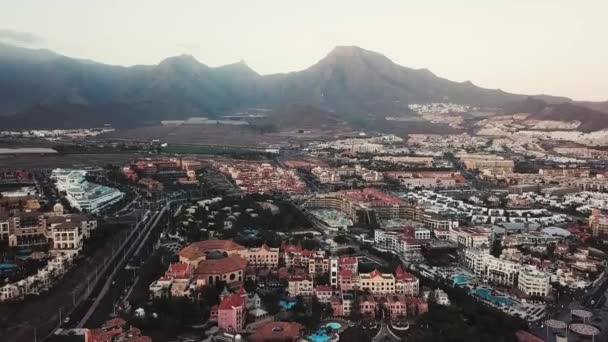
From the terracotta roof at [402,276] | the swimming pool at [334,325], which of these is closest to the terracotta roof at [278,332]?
the swimming pool at [334,325]

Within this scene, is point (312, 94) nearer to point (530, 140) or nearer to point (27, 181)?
point (530, 140)

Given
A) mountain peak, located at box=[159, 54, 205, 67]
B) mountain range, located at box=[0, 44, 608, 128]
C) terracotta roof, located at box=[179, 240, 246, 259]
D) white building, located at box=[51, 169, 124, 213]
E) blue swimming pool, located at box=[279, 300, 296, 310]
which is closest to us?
blue swimming pool, located at box=[279, 300, 296, 310]

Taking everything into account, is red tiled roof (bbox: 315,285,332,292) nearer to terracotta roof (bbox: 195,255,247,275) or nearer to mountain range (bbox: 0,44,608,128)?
terracotta roof (bbox: 195,255,247,275)

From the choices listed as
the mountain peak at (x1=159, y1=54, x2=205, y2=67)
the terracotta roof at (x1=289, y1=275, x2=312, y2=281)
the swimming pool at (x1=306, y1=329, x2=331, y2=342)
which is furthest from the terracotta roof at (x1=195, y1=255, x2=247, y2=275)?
the mountain peak at (x1=159, y1=54, x2=205, y2=67)

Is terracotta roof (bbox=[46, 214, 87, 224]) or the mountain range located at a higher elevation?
the mountain range

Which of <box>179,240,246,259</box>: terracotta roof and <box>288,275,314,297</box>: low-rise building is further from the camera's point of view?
<box>179,240,246,259</box>: terracotta roof
